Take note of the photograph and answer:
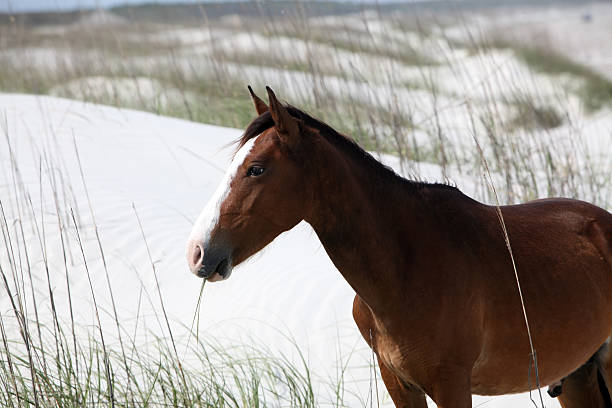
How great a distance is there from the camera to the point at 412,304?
1.78 meters

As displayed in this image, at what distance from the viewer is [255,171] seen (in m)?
1.72

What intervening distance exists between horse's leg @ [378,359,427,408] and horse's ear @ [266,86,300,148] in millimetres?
677

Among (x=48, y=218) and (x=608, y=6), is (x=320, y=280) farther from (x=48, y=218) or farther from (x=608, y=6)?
(x=608, y=6)

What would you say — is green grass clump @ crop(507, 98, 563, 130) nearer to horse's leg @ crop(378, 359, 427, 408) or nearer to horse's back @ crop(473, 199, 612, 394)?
horse's back @ crop(473, 199, 612, 394)

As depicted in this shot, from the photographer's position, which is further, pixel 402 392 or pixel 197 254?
pixel 402 392

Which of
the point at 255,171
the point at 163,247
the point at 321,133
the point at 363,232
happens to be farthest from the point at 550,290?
the point at 163,247

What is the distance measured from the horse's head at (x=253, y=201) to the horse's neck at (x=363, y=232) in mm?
78

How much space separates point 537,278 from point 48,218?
297 cm

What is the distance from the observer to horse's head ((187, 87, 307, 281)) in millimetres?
1688

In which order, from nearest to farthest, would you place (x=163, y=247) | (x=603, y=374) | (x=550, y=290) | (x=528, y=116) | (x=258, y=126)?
(x=258, y=126), (x=550, y=290), (x=603, y=374), (x=163, y=247), (x=528, y=116)

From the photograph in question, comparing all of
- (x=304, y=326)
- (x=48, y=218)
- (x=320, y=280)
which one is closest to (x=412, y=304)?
(x=304, y=326)

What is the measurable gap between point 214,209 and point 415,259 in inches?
20.3

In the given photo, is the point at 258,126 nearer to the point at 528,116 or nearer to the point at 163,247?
the point at 163,247

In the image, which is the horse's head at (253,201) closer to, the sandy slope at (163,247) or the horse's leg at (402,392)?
the horse's leg at (402,392)
